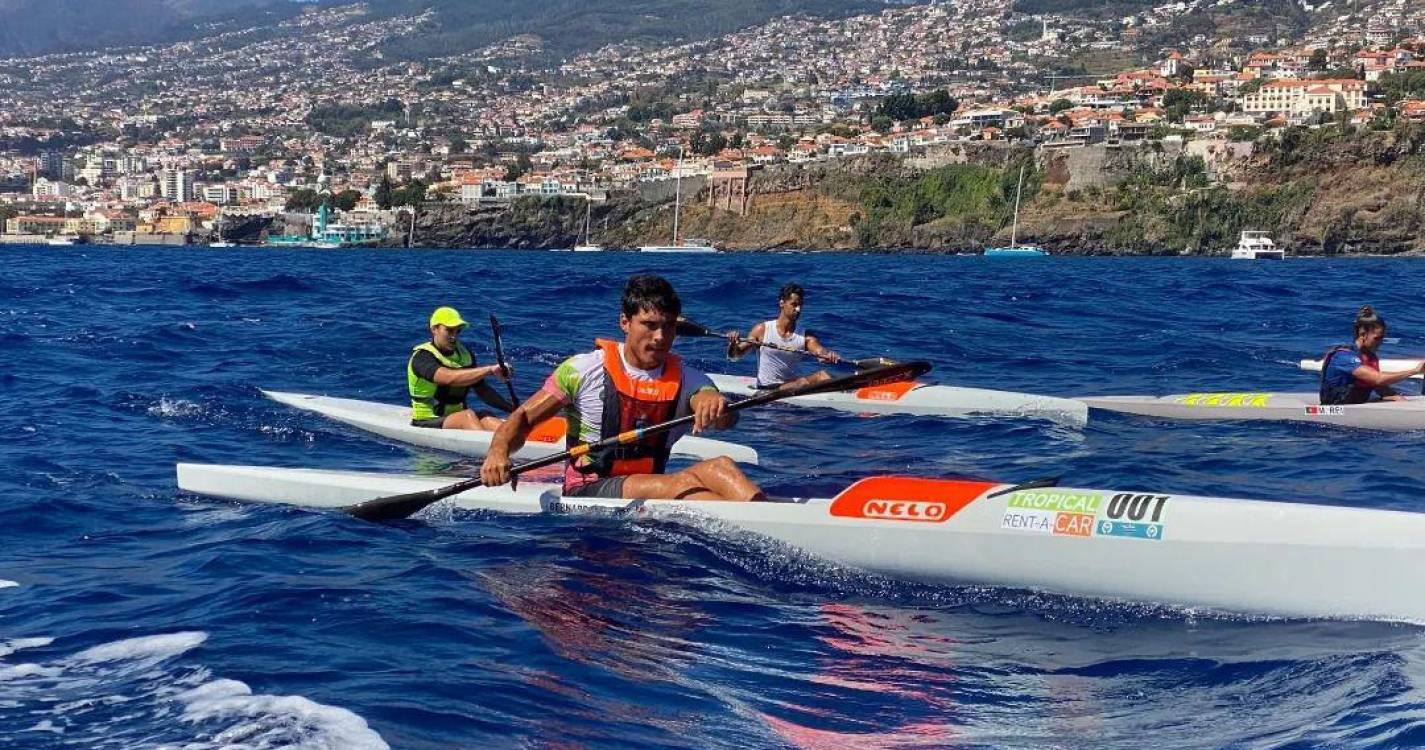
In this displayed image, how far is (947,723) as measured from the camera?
6.11 metres

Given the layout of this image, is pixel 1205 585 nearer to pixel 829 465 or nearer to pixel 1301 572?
pixel 1301 572

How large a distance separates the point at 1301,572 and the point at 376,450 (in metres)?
8.73

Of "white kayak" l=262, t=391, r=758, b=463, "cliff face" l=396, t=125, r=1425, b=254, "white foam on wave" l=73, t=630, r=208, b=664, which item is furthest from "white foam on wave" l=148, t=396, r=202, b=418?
"cliff face" l=396, t=125, r=1425, b=254

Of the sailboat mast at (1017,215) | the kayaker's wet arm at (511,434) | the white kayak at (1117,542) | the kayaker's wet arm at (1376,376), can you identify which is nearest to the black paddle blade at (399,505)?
the kayaker's wet arm at (511,434)

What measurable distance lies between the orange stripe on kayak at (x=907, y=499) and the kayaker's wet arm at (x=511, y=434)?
1.73m

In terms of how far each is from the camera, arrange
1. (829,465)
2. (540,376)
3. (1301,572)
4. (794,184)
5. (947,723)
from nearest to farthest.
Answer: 1. (947,723)
2. (1301,572)
3. (829,465)
4. (540,376)
5. (794,184)

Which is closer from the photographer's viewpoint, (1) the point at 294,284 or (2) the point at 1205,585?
(2) the point at 1205,585

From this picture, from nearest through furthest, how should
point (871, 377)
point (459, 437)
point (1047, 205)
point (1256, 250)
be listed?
point (871, 377), point (459, 437), point (1256, 250), point (1047, 205)

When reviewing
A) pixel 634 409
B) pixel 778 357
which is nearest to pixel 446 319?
pixel 778 357

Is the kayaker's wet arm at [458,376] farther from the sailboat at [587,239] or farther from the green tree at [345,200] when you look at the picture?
the green tree at [345,200]

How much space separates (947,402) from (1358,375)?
400cm

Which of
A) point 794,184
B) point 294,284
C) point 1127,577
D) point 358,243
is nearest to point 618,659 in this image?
point 1127,577

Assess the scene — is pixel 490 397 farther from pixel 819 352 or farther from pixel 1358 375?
pixel 1358 375

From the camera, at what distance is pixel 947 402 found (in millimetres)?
16484
